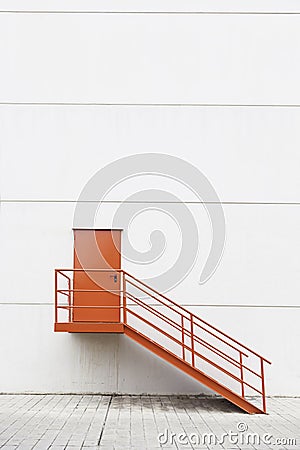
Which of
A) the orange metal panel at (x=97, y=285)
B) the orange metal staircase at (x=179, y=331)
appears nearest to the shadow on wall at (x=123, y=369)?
the orange metal staircase at (x=179, y=331)

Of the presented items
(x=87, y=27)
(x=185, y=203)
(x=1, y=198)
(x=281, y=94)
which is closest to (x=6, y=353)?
(x=1, y=198)

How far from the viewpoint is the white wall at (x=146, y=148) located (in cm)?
1157

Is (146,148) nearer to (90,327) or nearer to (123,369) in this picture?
(90,327)

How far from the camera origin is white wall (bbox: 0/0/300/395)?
1157cm

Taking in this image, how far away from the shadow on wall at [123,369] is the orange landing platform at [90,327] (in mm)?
1170

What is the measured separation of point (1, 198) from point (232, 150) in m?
4.88

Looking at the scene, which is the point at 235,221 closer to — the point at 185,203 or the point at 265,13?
the point at 185,203

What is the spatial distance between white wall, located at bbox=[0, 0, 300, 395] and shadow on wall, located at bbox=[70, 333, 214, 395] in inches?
1.1

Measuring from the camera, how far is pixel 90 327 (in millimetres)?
10461

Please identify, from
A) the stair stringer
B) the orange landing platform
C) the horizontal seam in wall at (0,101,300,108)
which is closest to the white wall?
the horizontal seam in wall at (0,101,300,108)

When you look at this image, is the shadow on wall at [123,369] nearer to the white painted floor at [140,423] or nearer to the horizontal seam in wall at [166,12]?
the white painted floor at [140,423]

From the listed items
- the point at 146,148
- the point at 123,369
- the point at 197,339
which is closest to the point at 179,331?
the point at 197,339

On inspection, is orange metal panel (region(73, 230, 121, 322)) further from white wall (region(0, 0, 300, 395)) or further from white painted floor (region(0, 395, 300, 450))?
white painted floor (region(0, 395, 300, 450))

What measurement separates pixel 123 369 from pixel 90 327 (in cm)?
159
